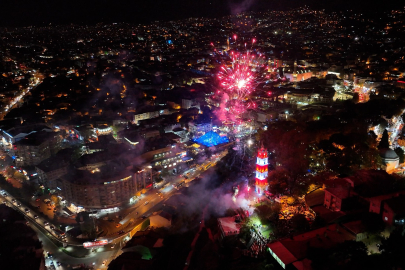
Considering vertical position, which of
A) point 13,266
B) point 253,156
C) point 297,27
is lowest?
point 13,266

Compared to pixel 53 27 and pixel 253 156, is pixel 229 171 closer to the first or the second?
→ pixel 253 156

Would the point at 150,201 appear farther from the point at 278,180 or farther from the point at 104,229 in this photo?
the point at 278,180

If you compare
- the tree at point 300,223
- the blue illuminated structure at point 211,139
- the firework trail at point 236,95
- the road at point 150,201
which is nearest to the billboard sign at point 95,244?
the road at point 150,201

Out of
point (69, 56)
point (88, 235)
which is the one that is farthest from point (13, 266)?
point (69, 56)

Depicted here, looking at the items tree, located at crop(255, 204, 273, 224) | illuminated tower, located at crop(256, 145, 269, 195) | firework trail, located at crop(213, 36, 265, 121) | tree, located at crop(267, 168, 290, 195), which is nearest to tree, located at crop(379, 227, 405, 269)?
tree, located at crop(255, 204, 273, 224)

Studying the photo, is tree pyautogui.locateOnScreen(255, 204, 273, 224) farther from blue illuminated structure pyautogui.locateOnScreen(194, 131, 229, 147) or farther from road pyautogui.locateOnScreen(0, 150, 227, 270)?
blue illuminated structure pyautogui.locateOnScreen(194, 131, 229, 147)
